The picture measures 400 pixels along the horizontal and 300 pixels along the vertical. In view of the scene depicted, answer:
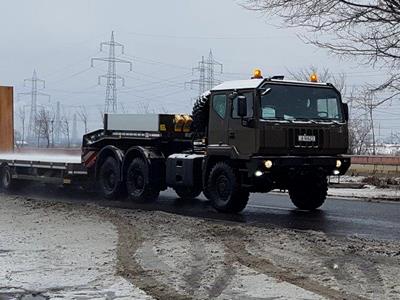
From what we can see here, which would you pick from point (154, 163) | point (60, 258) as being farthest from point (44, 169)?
point (60, 258)

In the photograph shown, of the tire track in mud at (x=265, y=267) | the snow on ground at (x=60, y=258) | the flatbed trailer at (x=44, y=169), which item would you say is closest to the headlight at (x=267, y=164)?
the tire track in mud at (x=265, y=267)

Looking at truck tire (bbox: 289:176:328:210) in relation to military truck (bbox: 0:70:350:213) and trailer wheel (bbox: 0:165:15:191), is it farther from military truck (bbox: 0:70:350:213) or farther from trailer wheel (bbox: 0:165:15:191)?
trailer wheel (bbox: 0:165:15:191)

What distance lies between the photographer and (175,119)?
1673cm

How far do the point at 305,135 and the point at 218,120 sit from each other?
72.2 inches

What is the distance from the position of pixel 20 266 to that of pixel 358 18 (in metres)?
13.1

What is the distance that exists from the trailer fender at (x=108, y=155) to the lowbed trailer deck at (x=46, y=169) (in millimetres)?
628

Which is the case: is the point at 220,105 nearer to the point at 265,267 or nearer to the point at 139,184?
the point at 139,184

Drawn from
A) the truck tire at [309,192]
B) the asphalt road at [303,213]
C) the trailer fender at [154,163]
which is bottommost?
the asphalt road at [303,213]

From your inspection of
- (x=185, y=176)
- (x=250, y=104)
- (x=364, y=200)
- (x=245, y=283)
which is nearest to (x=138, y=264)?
(x=245, y=283)

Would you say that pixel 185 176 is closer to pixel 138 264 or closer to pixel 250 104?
pixel 250 104

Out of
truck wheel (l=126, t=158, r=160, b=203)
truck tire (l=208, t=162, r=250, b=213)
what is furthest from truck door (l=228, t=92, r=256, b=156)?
truck wheel (l=126, t=158, r=160, b=203)

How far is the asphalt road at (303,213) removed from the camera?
11898 mm

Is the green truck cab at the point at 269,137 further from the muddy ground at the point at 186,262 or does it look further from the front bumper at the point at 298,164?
the muddy ground at the point at 186,262

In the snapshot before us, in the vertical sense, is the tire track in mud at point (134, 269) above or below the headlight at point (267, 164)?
below
